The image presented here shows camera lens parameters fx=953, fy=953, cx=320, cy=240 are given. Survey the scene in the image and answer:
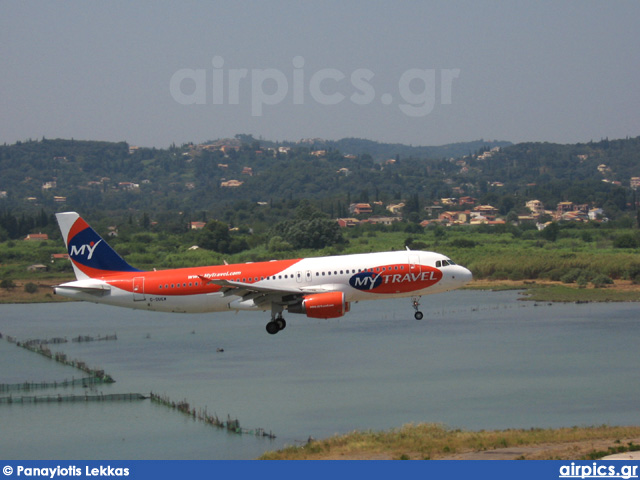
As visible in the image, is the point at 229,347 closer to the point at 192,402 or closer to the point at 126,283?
the point at 192,402

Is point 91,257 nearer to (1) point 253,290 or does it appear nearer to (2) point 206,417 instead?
(1) point 253,290

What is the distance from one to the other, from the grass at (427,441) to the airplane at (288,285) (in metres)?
10.6

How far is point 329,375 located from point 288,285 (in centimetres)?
5182

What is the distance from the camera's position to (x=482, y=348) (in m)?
131

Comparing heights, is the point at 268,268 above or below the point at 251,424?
above

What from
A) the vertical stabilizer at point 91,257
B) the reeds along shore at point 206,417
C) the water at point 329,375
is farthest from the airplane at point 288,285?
the reeds along shore at point 206,417

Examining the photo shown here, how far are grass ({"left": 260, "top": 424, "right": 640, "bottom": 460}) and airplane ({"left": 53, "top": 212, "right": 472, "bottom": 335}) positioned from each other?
10.6 m

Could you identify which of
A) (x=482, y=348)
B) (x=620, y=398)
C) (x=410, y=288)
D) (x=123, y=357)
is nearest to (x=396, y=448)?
(x=410, y=288)

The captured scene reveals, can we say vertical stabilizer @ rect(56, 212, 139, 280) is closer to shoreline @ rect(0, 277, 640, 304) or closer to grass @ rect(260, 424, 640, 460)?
grass @ rect(260, 424, 640, 460)

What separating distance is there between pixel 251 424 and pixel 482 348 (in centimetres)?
4499

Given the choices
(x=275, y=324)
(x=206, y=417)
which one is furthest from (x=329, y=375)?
(x=275, y=324)

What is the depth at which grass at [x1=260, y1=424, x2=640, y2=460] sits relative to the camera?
70188mm

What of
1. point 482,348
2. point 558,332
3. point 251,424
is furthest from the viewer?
point 558,332

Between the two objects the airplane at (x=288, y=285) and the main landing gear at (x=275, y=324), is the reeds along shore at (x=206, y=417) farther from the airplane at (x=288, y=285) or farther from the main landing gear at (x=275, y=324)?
the airplane at (x=288, y=285)
